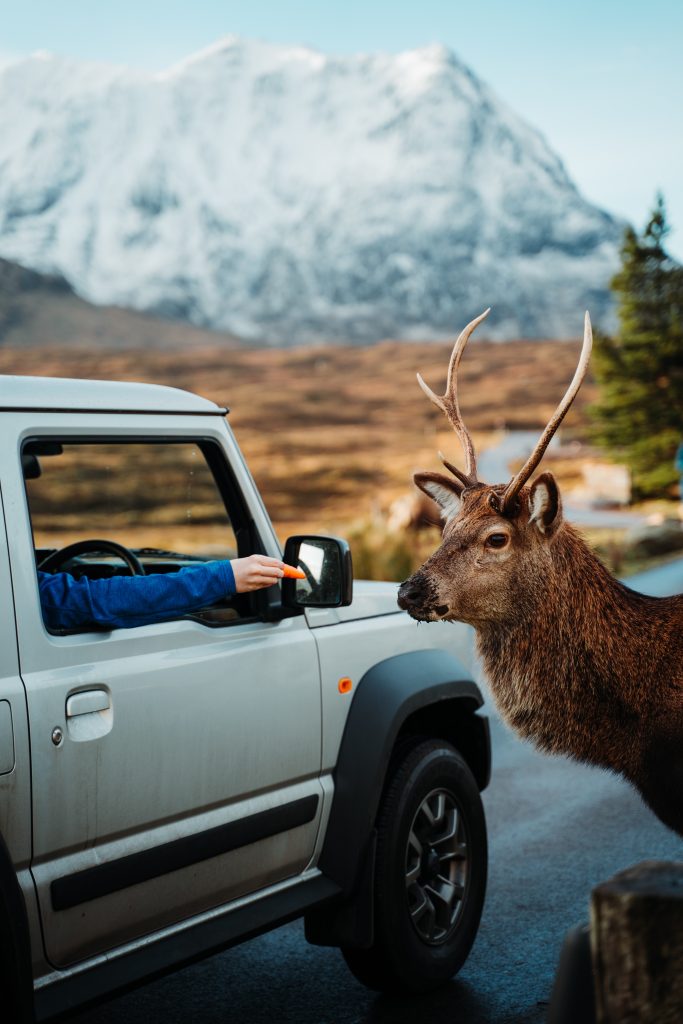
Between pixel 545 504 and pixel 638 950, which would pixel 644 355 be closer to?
pixel 545 504

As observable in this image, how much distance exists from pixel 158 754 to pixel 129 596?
1.57ft

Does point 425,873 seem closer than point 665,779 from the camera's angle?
No

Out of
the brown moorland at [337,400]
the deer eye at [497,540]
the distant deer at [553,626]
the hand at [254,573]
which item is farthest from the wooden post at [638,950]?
the brown moorland at [337,400]

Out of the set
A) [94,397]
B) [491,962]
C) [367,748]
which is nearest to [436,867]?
[491,962]

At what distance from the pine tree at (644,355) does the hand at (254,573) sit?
34.2 meters

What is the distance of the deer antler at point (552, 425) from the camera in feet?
13.2

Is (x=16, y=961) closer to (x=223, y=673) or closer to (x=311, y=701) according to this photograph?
(x=223, y=673)

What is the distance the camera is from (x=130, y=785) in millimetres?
3387

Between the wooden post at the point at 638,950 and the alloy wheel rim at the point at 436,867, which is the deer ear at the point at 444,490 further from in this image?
the wooden post at the point at 638,950

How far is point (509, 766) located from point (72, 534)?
4158 millimetres

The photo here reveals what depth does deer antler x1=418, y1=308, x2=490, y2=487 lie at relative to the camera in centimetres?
471

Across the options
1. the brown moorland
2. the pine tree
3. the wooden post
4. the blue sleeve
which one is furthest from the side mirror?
the pine tree

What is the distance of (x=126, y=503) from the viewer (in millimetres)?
5875

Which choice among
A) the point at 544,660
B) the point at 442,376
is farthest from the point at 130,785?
the point at 442,376
